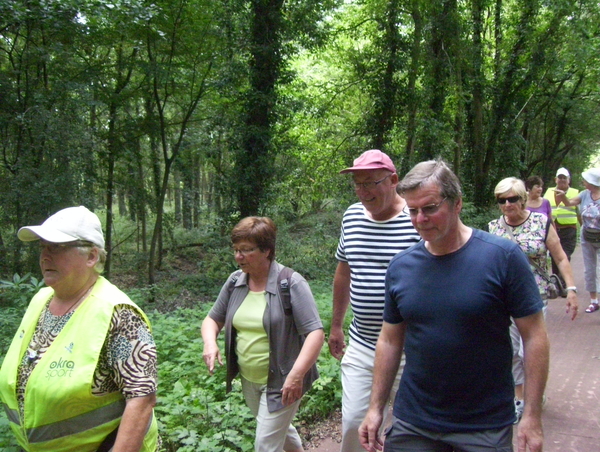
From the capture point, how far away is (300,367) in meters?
3.31

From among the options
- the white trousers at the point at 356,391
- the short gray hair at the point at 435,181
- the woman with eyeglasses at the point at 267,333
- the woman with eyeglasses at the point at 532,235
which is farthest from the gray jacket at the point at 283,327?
the woman with eyeglasses at the point at 532,235

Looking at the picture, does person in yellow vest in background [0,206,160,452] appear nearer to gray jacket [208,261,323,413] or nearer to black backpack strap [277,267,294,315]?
gray jacket [208,261,323,413]

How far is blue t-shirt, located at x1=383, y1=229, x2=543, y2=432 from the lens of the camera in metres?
2.43

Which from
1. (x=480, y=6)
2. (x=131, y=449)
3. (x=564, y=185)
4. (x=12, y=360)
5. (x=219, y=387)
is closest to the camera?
(x=131, y=449)

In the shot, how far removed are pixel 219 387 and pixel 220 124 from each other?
32.6 ft

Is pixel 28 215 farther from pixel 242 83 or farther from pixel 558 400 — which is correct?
pixel 558 400

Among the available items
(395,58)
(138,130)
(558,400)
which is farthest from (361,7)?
(558,400)

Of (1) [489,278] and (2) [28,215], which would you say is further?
(2) [28,215]

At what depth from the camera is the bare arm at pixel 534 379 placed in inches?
96.0

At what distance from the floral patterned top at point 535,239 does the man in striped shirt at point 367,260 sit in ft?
6.05

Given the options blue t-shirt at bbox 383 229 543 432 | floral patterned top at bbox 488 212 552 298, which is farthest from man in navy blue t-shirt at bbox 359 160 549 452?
floral patterned top at bbox 488 212 552 298

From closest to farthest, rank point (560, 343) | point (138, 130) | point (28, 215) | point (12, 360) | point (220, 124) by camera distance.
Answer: point (12, 360) < point (560, 343) < point (28, 215) < point (220, 124) < point (138, 130)

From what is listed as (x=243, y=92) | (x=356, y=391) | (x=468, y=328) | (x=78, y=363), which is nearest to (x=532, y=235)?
(x=356, y=391)

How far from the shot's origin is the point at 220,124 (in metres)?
14.3
